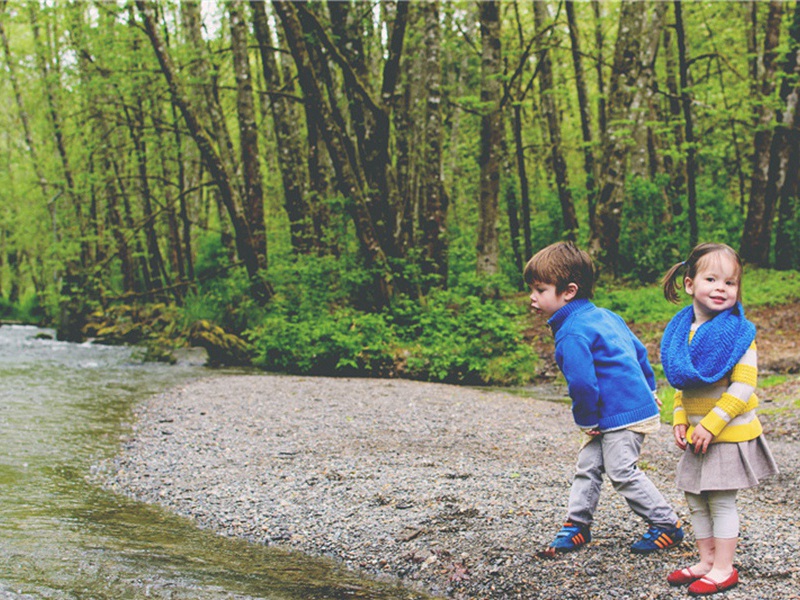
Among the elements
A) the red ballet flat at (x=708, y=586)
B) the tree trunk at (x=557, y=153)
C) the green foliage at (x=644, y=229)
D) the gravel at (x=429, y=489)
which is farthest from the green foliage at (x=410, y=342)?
the red ballet flat at (x=708, y=586)

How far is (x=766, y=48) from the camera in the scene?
1805cm

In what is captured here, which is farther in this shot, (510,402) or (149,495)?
(510,402)

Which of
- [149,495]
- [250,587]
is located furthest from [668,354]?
[149,495]

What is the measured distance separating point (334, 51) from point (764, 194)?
10877 millimetres

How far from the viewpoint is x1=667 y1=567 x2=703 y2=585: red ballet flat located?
352 centimetres

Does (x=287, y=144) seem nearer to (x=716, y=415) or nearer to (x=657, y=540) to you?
(x=657, y=540)

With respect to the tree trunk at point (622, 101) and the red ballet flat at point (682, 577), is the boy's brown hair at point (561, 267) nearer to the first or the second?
the red ballet flat at point (682, 577)

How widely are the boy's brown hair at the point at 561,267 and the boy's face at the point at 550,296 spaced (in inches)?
0.7

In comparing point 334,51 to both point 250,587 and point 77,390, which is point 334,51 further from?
point 250,587

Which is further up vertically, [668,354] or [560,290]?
[560,290]

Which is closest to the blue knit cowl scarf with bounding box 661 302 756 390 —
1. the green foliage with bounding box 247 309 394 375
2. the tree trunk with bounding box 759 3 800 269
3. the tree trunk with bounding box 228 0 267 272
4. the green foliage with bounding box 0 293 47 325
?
the green foliage with bounding box 247 309 394 375

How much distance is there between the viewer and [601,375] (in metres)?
3.89

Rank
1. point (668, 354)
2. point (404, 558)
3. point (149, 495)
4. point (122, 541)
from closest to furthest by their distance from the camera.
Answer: point (668, 354)
point (404, 558)
point (122, 541)
point (149, 495)

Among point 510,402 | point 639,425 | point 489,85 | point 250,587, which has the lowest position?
point 510,402
